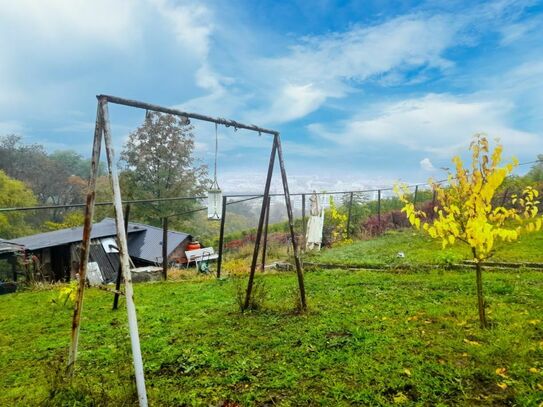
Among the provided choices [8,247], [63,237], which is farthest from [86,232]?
[63,237]

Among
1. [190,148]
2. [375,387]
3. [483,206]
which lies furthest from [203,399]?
[190,148]

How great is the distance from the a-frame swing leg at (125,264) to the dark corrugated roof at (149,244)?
54.0 feet

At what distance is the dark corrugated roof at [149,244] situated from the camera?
61.6 feet

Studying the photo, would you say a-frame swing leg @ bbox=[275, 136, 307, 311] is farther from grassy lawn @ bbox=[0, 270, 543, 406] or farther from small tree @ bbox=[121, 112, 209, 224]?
small tree @ bbox=[121, 112, 209, 224]

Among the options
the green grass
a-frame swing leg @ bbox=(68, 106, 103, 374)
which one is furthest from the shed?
a-frame swing leg @ bbox=(68, 106, 103, 374)

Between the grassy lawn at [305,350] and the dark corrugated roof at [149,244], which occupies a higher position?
the grassy lawn at [305,350]

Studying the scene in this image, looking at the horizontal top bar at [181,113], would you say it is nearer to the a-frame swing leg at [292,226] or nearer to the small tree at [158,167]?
the a-frame swing leg at [292,226]

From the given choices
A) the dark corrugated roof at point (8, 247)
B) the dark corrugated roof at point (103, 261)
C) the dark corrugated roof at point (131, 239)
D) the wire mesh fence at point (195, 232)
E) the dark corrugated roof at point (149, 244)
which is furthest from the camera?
the dark corrugated roof at point (149, 244)

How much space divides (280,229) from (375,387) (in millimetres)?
16918

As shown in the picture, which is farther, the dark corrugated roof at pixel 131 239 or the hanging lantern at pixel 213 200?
the dark corrugated roof at pixel 131 239

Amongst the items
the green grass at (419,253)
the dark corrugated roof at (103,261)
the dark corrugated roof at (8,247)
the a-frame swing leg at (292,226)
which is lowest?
the dark corrugated roof at (103,261)

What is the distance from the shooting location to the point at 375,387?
246 cm

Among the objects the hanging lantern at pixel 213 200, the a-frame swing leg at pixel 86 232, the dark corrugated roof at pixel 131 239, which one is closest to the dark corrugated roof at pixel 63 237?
the dark corrugated roof at pixel 131 239

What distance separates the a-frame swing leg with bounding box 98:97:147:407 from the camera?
2.22 m
